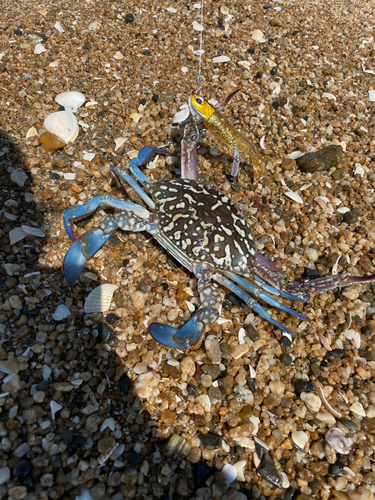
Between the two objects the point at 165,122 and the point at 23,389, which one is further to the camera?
the point at 165,122

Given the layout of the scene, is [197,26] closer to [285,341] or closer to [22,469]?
[285,341]

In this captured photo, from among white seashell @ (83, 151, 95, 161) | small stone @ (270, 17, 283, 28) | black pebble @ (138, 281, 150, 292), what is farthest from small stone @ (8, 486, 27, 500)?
small stone @ (270, 17, 283, 28)

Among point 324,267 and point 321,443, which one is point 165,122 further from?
point 321,443

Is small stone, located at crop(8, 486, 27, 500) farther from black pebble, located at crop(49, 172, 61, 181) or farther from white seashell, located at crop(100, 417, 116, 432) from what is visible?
black pebble, located at crop(49, 172, 61, 181)

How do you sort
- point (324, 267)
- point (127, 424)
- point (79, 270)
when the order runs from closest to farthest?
point (127, 424)
point (79, 270)
point (324, 267)

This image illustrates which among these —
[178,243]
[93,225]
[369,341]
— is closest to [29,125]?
[93,225]
